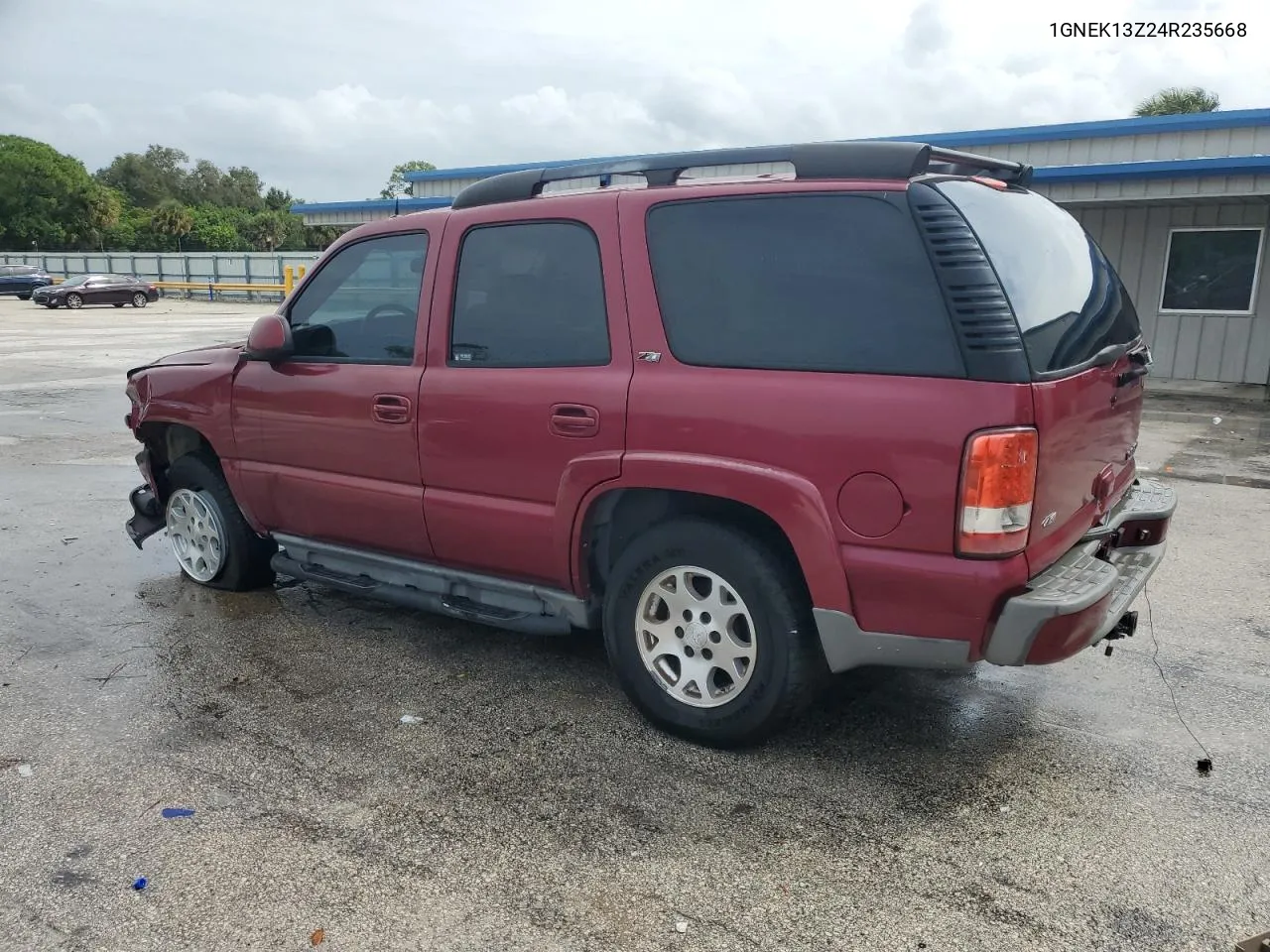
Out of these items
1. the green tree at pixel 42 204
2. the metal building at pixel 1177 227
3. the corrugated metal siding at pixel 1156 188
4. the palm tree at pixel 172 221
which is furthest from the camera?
the palm tree at pixel 172 221

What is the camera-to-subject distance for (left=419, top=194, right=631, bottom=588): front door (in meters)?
3.62

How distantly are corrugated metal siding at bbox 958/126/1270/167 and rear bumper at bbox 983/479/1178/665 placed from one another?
40.2 ft

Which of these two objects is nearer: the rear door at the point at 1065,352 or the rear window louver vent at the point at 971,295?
the rear window louver vent at the point at 971,295

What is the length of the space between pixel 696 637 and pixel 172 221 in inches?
3406

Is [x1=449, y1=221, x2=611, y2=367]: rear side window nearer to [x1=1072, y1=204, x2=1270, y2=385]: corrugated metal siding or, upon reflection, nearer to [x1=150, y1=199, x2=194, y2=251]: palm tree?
[x1=1072, y1=204, x2=1270, y2=385]: corrugated metal siding

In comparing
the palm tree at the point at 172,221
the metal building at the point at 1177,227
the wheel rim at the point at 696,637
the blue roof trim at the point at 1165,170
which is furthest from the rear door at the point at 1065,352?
the palm tree at the point at 172,221

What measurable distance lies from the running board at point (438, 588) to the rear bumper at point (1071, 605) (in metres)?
1.54

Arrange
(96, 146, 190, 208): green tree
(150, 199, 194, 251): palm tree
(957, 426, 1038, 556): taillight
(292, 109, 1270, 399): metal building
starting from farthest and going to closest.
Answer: (96, 146, 190, 208): green tree < (150, 199, 194, 251): palm tree < (292, 109, 1270, 399): metal building < (957, 426, 1038, 556): taillight

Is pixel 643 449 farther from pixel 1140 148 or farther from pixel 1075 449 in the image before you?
pixel 1140 148

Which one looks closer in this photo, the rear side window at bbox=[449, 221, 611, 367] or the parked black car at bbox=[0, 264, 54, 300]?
the rear side window at bbox=[449, 221, 611, 367]

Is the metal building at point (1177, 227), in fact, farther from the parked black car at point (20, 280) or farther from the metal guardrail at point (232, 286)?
the parked black car at point (20, 280)

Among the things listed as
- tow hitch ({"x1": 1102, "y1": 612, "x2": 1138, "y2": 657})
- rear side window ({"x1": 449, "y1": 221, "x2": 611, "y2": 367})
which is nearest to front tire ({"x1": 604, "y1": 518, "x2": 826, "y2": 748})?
rear side window ({"x1": 449, "y1": 221, "x2": 611, "y2": 367})

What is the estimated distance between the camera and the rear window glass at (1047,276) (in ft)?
9.98

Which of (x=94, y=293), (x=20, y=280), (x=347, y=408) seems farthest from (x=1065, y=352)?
(x=20, y=280)
